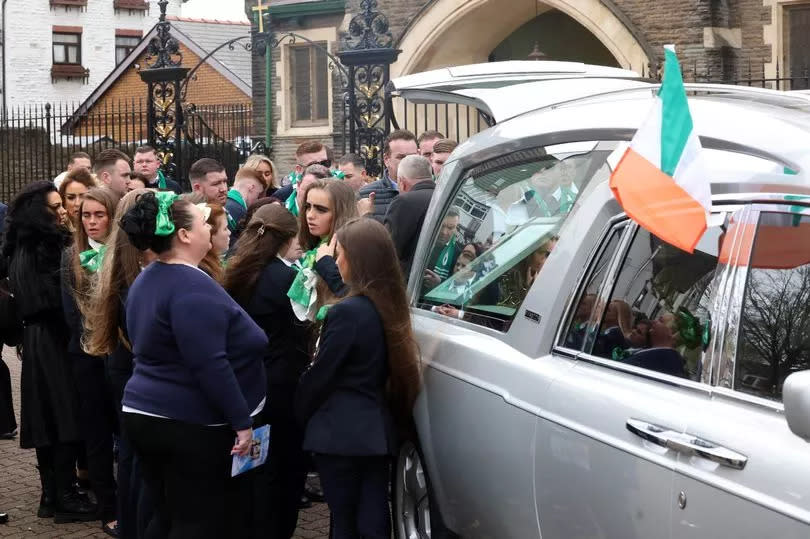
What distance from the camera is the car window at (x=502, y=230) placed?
14.5 feet

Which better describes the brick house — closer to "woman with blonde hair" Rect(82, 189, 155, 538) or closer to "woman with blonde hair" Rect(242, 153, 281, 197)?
"woman with blonde hair" Rect(242, 153, 281, 197)

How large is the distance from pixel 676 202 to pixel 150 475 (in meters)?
2.75

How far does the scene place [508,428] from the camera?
166 inches

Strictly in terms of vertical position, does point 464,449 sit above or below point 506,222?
below

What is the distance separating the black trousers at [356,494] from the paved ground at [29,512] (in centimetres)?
182

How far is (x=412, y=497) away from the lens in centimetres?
541

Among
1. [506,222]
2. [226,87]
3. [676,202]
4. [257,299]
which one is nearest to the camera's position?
[676,202]

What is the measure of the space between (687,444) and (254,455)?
2.33 m

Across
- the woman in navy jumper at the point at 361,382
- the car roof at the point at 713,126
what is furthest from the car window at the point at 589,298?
the woman in navy jumper at the point at 361,382

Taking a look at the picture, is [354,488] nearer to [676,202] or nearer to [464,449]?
[464,449]

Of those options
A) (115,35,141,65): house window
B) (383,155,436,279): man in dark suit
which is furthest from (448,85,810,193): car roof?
(115,35,141,65): house window

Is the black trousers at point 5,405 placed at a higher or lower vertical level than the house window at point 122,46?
lower

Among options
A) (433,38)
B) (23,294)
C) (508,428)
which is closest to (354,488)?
(508,428)

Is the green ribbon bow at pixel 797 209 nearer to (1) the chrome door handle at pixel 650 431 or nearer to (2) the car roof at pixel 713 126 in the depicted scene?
(2) the car roof at pixel 713 126
